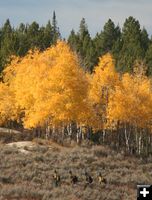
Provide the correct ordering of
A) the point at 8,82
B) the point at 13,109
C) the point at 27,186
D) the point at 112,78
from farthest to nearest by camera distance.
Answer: the point at 8,82 < the point at 13,109 < the point at 112,78 < the point at 27,186

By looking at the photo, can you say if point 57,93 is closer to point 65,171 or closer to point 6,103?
point 6,103

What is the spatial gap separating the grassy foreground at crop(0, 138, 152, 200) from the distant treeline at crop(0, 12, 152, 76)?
3400 centimetres

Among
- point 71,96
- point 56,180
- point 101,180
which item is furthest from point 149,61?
point 56,180

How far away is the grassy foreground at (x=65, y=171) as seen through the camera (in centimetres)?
2492

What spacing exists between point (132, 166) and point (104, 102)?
10640 millimetres

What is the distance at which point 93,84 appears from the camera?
47000mm

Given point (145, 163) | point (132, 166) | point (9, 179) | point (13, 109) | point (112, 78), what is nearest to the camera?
point (9, 179)

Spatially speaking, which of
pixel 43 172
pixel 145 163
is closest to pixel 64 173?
pixel 43 172

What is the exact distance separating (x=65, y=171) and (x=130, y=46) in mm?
58731

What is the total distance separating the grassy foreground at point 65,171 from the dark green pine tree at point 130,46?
36.7 m

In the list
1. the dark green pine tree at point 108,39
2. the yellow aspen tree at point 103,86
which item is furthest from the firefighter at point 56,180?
the dark green pine tree at point 108,39

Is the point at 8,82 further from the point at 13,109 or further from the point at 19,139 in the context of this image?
the point at 19,139

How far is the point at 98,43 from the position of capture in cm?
9231

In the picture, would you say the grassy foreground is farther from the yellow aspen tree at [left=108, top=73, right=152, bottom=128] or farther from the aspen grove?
the yellow aspen tree at [left=108, top=73, right=152, bottom=128]
